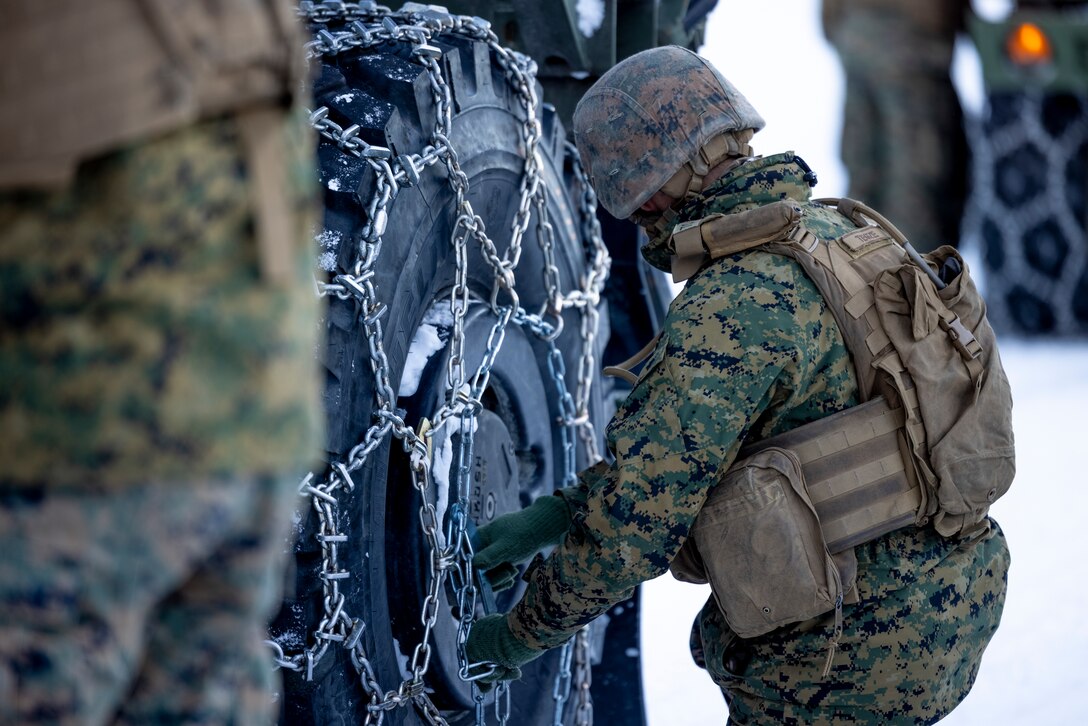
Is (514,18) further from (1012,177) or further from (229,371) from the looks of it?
(1012,177)

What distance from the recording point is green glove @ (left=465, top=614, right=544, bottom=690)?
94.0 inches

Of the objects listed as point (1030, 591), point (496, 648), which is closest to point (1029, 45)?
point (1030, 591)

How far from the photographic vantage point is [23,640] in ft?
3.89

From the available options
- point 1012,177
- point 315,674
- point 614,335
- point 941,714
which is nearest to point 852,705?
point 941,714

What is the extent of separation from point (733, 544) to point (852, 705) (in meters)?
0.39

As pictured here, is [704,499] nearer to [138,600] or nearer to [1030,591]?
[138,600]

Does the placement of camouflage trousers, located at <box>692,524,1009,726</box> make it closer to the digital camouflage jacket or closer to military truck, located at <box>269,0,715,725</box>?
the digital camouflage jacket

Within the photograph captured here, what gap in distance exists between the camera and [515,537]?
2.48 meters

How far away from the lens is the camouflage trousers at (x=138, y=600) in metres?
1.19

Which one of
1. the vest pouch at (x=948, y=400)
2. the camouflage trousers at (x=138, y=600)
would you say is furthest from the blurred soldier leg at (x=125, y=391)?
the vest pouch at (x=948, y=400)

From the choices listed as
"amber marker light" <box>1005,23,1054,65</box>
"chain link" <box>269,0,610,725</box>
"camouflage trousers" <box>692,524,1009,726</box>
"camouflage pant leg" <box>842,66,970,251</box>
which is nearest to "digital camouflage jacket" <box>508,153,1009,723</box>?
"camouflage trousers" <box>692,524,1009,726</box>

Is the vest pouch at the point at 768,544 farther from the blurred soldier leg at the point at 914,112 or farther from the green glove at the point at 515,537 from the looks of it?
the blurred soldier leg at the point at 914,112

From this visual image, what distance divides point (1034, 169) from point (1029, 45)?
72 centimetres

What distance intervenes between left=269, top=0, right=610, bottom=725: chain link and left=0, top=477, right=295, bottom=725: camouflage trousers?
2.32 ft
